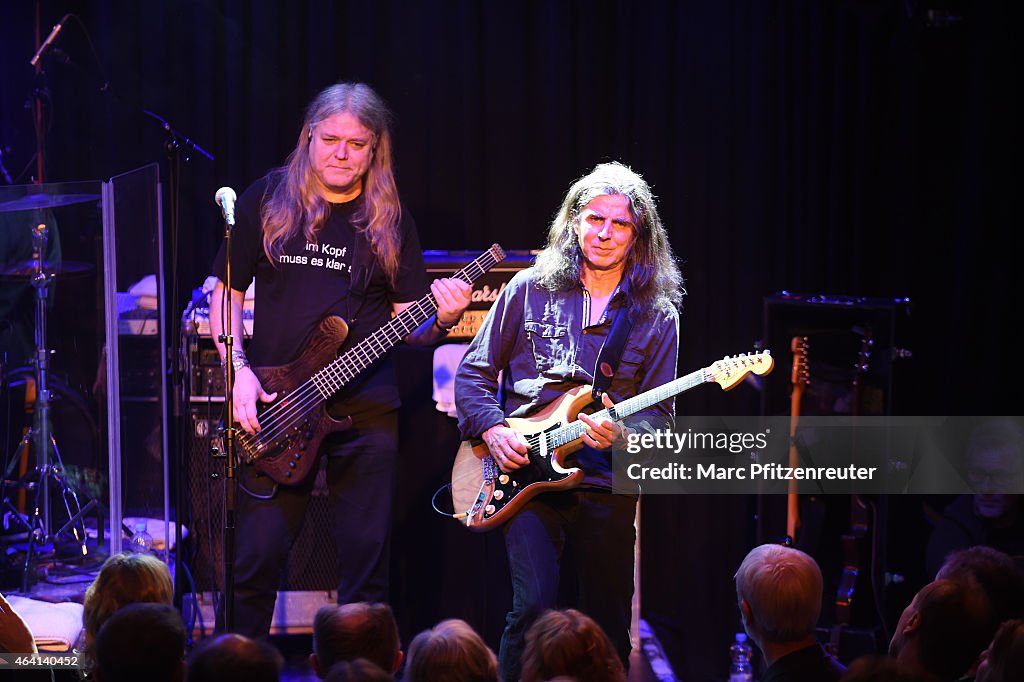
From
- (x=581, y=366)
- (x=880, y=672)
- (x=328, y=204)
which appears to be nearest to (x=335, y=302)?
(x=328, y=204)

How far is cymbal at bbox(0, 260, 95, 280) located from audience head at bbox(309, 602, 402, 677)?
7.34 feet

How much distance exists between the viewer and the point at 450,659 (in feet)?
9.52

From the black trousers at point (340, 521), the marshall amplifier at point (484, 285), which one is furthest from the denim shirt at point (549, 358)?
the marshall amplifier at point (484, 285)

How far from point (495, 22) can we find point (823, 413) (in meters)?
2.70

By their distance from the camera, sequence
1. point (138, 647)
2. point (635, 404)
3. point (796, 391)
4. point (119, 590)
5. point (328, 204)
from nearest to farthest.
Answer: point (138, 647) < point (119, 590) < point (635, 404) < point (328, 204) < point (796, 391)

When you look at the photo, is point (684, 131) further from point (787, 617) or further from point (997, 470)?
point (787, 617)

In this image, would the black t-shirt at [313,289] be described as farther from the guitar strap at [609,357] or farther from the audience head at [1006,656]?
the audience head at [1006,656]

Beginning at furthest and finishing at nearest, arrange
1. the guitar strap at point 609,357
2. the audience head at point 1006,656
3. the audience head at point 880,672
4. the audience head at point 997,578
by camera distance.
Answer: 1. the guitar strap at point 609,357
2. the audience head at point 997,578
3. the audience head at point 1006,656
4. the audience head at point 880,672

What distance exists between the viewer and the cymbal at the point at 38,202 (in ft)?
15.3

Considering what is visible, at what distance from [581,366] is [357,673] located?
1.99 meters

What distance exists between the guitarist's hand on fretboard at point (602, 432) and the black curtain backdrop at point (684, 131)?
206 centimetres

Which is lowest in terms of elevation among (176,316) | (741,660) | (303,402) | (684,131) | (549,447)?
(741,660)

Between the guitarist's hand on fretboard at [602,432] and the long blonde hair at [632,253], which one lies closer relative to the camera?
the guitarist's hand on fretboard at [602,432]

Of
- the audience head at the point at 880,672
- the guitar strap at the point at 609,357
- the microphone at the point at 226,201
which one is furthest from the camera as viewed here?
the guitar strap at the point at 609,357
